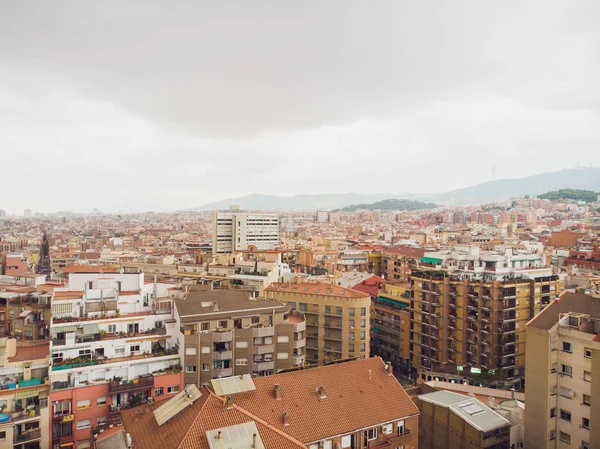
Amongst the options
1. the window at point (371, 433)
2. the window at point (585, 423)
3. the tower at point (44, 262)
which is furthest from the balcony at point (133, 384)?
the tower at point (44, 262)

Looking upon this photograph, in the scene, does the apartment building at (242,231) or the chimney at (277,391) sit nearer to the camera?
the chimney at (277,391)

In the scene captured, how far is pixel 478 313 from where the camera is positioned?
138 ft

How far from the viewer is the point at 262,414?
18.3m

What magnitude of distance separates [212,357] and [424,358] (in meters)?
23.9

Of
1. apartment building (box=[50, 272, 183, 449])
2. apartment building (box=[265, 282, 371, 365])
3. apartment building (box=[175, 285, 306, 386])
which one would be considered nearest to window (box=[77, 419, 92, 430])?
apartment building (box=[50, 272, 183, 449])

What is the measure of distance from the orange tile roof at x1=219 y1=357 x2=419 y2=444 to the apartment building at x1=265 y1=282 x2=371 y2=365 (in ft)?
54.1

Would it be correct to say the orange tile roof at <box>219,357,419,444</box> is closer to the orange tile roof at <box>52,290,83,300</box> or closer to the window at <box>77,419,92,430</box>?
the window at <box>77,419,92,430</box>

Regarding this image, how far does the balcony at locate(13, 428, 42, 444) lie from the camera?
2252 cm

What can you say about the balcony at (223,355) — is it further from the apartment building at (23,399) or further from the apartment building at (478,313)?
the apartment building at (478,313)

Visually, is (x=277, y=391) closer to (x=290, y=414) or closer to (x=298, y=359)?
(x=290, y=414)

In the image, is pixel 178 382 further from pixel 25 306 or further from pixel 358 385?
pixel 25 306

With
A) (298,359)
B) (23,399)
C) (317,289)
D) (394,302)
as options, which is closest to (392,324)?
(394,302)

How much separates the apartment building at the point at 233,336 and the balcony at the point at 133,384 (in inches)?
82.6

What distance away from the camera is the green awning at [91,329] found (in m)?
27.6
